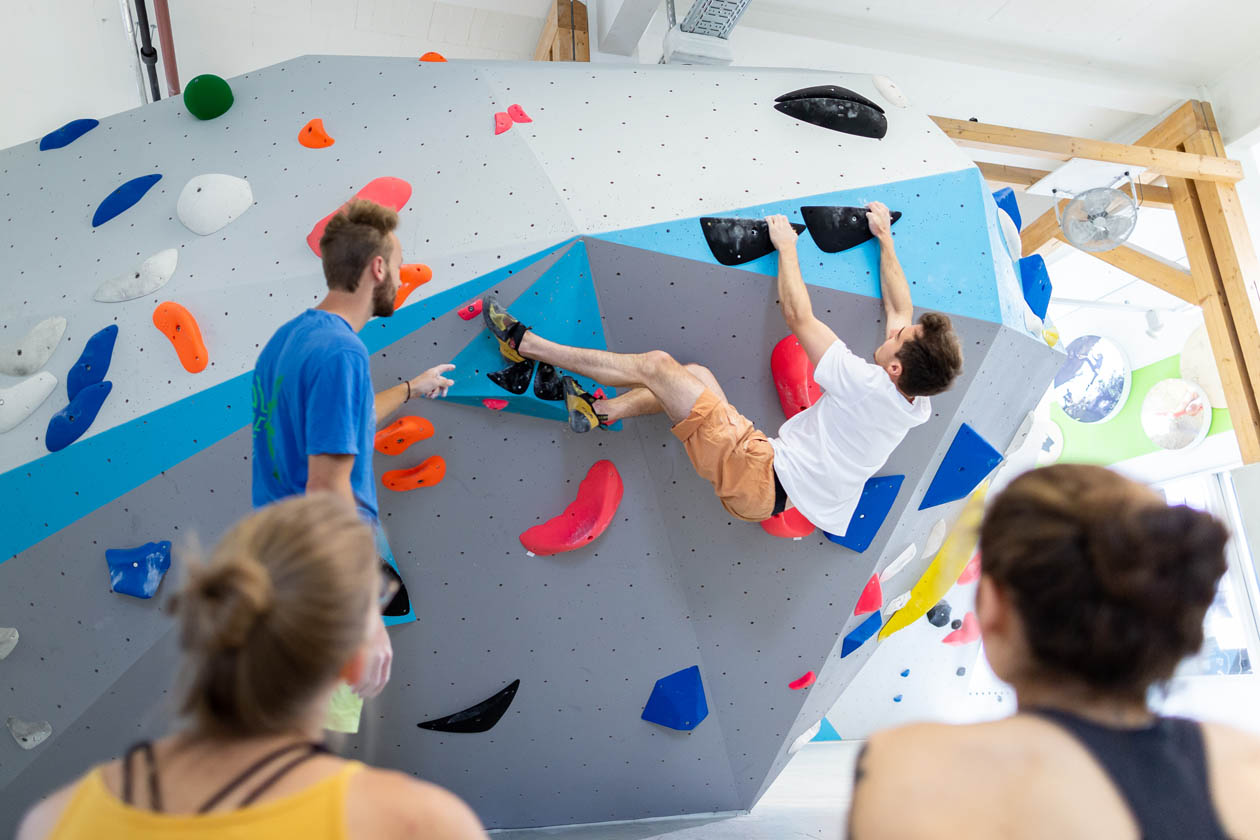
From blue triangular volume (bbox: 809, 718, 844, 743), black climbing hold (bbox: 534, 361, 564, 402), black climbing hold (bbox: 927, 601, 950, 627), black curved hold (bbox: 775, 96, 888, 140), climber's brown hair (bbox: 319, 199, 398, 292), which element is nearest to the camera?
climber's brown hair (bbox: 319, 199, 398, 292)

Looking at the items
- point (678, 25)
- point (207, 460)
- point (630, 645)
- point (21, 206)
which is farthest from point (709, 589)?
point (678, 25)

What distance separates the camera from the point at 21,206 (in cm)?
288

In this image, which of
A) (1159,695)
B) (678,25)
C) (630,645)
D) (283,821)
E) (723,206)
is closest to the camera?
(283,821)

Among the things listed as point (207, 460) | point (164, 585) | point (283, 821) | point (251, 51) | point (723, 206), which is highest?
point (251, 51)

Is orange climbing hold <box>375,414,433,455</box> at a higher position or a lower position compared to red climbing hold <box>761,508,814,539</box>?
higher

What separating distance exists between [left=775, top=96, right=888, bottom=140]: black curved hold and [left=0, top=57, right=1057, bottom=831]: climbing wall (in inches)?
1.4

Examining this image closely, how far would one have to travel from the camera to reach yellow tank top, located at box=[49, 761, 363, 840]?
80 centimetres

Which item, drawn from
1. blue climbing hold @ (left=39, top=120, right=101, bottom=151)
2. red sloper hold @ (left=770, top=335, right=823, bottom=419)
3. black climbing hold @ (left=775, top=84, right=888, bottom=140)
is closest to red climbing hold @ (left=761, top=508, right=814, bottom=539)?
red sloper hold @ (left=770, top=335, right=823, bottom=419)

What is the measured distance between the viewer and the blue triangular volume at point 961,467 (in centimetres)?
307

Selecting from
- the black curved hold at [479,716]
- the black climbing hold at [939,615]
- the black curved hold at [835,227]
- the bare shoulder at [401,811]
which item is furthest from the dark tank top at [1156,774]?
the black climbing hold at [939,615]

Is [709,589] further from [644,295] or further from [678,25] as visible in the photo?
[678,25]

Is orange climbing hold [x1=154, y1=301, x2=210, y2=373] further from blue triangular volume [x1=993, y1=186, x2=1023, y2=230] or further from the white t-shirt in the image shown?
blue triangular volume [x1=993, y1=186, x2=1023, y2=230]

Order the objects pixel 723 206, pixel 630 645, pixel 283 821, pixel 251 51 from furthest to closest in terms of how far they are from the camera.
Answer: pixel 251 51 → pixel 630 645 → pixel 723 206 → pixel 283 821

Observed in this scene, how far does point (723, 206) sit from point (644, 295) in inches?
14.7
